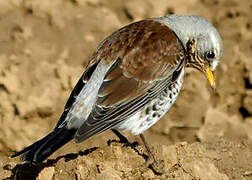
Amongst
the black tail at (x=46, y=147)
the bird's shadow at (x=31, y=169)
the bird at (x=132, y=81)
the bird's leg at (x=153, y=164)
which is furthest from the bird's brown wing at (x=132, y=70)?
the bird's shadow at (x=31, y=169)

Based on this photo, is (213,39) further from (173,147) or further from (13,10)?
(13,10)

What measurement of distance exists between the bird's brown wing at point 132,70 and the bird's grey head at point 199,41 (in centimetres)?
18

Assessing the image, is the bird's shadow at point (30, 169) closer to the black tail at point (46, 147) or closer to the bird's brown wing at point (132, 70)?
the black tail at point (46, 147)

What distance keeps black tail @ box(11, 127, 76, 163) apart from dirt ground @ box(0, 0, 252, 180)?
2047 millimetres

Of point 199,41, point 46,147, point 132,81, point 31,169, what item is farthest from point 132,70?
point 31,169

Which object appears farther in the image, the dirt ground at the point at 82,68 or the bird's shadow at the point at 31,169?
the dirt ground at the point at 82,68

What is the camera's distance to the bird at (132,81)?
5.12 meters

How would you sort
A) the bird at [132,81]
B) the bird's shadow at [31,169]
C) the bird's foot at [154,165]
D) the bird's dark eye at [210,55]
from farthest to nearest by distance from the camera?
the bird's dark eye at [210,55] < the bird's shadow at [31,169] < the bird's foot at [154,165] < the bird at [132,81]

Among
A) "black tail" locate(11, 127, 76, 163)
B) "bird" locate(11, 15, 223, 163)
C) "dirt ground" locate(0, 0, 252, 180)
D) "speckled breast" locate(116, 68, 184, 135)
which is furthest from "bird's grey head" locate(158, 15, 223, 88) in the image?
"black tail" locate(11, 127, 76, 163)

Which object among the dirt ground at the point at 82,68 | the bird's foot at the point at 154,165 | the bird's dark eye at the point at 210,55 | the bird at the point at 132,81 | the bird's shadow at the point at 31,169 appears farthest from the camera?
the dirt ground at the point at 82,68

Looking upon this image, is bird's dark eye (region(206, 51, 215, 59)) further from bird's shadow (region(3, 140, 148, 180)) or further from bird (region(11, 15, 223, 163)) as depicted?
bird's shadow (region(3, 140, 148, 180))

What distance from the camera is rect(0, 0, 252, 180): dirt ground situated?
25.3 ft

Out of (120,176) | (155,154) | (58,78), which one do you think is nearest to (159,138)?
(58,78)

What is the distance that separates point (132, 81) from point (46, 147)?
3.66 ft
